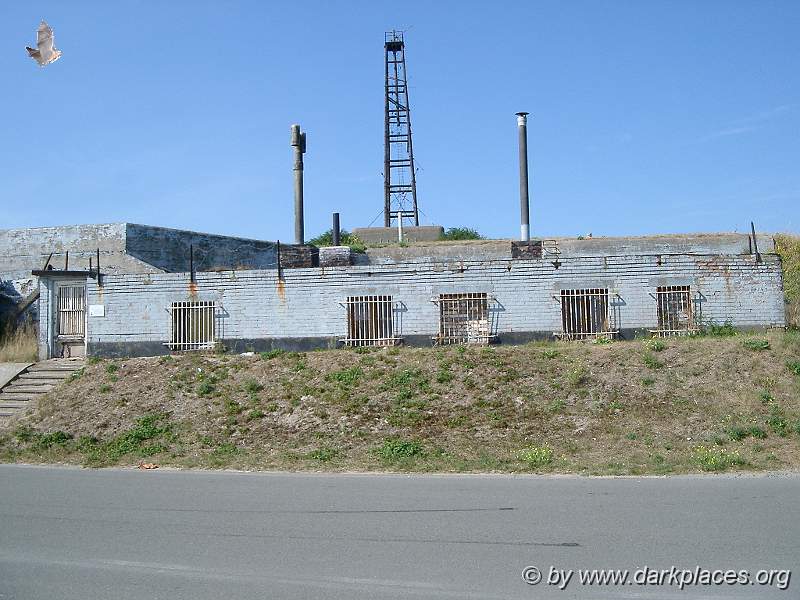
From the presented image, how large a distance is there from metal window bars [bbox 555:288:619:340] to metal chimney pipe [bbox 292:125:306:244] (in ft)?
47.5

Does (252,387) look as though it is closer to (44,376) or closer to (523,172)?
(44,376)

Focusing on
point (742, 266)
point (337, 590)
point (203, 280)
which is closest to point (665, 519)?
point (337, 590)

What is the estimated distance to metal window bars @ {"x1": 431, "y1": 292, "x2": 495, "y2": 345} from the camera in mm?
21656

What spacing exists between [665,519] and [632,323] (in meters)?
13.4

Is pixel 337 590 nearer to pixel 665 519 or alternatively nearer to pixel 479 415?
pixel 665 519

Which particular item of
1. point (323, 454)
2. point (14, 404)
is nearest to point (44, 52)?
point (323, 454)

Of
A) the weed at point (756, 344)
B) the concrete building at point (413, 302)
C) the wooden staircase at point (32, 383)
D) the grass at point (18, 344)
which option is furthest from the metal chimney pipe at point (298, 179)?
the weed at point (756, 344)

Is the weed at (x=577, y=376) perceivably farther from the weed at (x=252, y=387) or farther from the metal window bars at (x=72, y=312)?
the metal window bars at (x=72, y=312)

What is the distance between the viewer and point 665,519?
8.55 metres

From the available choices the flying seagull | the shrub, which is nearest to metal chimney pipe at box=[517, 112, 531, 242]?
the shrub

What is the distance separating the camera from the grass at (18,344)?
23.7 meters

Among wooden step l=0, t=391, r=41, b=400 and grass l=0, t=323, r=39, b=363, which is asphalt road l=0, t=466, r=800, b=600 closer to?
wooden step l=0, t=391, r=41, b=400

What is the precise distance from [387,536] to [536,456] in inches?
242

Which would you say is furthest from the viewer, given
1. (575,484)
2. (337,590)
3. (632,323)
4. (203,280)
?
(203,280)
